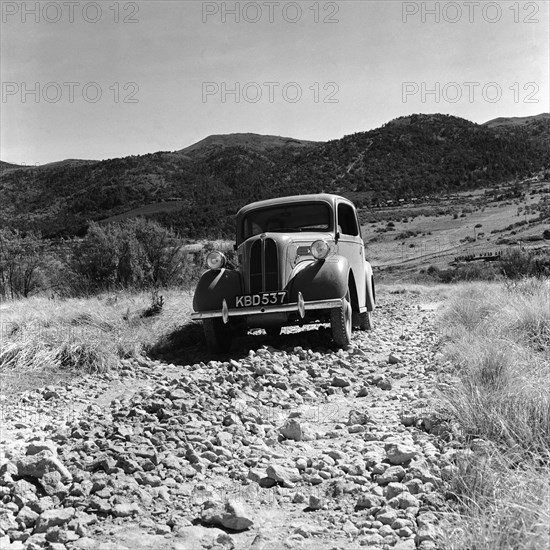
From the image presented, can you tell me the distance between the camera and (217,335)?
740 cm

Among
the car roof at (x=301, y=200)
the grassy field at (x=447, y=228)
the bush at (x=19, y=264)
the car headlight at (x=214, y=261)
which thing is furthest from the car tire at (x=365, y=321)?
→ the grassy field at (x=447, y=228)

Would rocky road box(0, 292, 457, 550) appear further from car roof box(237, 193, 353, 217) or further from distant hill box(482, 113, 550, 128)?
distant hill box(482, 113, 550, 128)

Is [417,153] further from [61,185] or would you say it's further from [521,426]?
[521,426]

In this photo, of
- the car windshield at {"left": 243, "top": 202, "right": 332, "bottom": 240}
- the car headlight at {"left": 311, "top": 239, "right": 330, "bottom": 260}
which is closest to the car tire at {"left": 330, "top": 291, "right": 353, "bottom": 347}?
the car headlight at {"left": 311, "top": 239, "right": 330, "bottom": 260}

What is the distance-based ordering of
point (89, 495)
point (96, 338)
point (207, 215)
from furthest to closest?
point (207, 215) < point (96, 338) < point (89, 495)

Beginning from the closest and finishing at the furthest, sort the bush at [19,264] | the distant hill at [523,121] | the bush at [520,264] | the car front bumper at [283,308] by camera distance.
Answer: the car front bumper at [283,308], the bush at [19,264], the bush at [520,264], the distant hill at [523,121]

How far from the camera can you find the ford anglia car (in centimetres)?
696

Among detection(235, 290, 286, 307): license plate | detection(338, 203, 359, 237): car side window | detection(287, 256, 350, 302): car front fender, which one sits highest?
detection(338, 203, 359, 237): car side window

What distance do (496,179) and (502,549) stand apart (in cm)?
7590

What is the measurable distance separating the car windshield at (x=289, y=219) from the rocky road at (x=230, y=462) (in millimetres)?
3113

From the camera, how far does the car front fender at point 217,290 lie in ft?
24.0

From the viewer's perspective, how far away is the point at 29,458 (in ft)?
10.5

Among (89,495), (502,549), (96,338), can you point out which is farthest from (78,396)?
(502,549)

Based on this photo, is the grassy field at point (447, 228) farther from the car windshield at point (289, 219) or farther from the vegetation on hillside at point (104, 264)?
the car windshield at point (289, 219)
